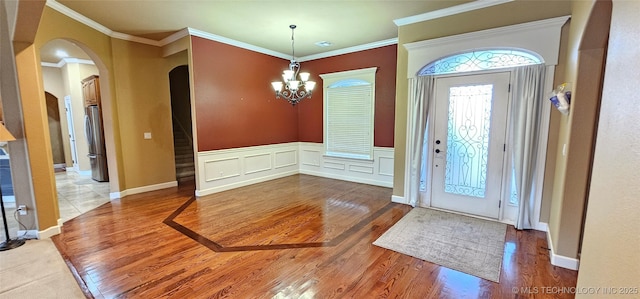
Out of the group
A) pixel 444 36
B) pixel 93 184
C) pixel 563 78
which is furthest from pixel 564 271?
pixel 93 184

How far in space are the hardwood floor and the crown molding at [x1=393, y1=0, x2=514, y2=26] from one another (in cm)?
296

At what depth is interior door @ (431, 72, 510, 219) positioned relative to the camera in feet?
12.2

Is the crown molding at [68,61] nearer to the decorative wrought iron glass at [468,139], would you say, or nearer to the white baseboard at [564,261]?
the decorative wrought iron glass at [468,139]

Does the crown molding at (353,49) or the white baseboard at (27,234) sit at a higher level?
the crown molding at (353,49)

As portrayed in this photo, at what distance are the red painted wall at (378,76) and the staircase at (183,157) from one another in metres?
3.46

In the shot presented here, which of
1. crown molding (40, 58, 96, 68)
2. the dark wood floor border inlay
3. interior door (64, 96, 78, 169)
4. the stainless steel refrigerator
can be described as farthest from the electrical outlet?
crown molding (40, 58, 96, 68)

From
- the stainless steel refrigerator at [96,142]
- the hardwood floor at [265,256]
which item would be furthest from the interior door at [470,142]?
the stainless steel refrigerator at [96,142]

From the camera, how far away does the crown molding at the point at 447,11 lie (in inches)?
140

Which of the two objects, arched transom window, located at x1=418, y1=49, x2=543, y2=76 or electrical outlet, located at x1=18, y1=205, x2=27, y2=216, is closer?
electrical outlet, located at x1=18, y1=205, x2=27, y2=216

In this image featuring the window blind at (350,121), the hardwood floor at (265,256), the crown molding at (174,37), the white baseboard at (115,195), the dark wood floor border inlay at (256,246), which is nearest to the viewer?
the hardwood floor at (265,256)

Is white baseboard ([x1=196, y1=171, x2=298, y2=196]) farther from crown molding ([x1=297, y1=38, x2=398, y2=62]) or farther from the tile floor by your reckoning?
crown molding ([x1=297, y1=38, x2=398, y2=62])

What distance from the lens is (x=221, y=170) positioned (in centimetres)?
540

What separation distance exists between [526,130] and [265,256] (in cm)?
355

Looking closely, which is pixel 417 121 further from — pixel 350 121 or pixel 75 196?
pixel 75 196
